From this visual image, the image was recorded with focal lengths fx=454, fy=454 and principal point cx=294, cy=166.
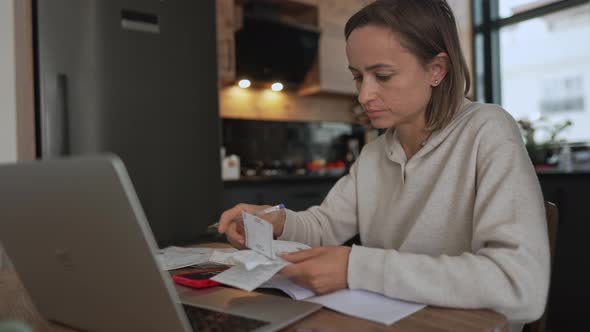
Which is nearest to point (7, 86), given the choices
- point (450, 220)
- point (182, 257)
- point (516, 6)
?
point (182, 257)

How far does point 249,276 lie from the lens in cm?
72

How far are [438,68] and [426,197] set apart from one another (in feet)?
0.96

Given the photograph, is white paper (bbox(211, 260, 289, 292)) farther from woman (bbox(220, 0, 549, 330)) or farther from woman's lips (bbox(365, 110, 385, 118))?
woman's lips (bbox(365, 110, 385, 118))

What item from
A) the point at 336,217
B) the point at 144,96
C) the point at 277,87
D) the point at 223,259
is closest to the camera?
the point at 223,259

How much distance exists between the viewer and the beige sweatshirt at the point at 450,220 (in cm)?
66

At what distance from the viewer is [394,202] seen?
109 centimetres

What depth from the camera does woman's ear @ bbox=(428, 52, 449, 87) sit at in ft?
3.28

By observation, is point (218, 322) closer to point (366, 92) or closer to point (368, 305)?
point (368, 305)

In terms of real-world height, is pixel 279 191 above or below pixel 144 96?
below

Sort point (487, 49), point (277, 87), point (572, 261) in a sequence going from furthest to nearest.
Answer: point (487, 49)
point (277, 87)
point (572, 261)

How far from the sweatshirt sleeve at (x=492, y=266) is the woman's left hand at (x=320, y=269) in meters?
0.01

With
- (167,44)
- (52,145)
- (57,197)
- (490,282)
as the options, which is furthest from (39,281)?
(167,44)

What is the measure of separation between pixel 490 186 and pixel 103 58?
1797 millimetres

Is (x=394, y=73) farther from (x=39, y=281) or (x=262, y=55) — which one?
(x=262, y=55)
